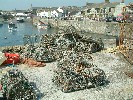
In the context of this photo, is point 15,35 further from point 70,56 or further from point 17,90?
point 17,90

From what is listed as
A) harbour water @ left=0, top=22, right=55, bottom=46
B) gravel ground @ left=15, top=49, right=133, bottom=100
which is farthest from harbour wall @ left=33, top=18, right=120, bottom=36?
gravel ground @ left=15, top=49, right=133, bottom=100

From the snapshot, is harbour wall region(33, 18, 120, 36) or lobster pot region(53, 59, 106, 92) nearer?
lobster pot region(53, 59, 106, 92)

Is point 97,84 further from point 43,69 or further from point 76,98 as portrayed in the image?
point 43,69

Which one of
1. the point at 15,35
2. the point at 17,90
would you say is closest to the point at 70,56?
the point at 17,90

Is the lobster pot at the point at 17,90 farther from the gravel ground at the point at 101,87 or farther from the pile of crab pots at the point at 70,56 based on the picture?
the pile of crab pots at the point at 70,56

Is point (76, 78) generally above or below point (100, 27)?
above

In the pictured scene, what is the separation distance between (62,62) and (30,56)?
226 inches

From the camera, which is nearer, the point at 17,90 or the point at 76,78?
the point at 17,90

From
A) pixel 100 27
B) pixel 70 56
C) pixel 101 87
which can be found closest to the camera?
pixel 101 87

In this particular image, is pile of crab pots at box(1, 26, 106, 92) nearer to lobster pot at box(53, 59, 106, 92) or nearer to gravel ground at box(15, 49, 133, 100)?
lobster pot at box(53, 59, 106, 92)

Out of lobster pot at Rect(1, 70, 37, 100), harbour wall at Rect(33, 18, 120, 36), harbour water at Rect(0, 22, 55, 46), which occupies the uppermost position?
lobster pot at Rect(1, 70, 37, 100)

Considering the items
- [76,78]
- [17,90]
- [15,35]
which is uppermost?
[76,78]

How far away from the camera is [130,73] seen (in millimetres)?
21453

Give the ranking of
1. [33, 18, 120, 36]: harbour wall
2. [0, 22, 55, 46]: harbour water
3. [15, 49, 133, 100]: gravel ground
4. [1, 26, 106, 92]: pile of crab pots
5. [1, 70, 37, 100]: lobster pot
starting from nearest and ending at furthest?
[1, 70, 37, 100]: lobster pot → [15, 49, 133, 100]: gravel ground → [1, 26, 106, 92]: pile of crab pots → [33, 18, 120, 36]: harbour wall → [0, 22, 55, 46]: harbour water
